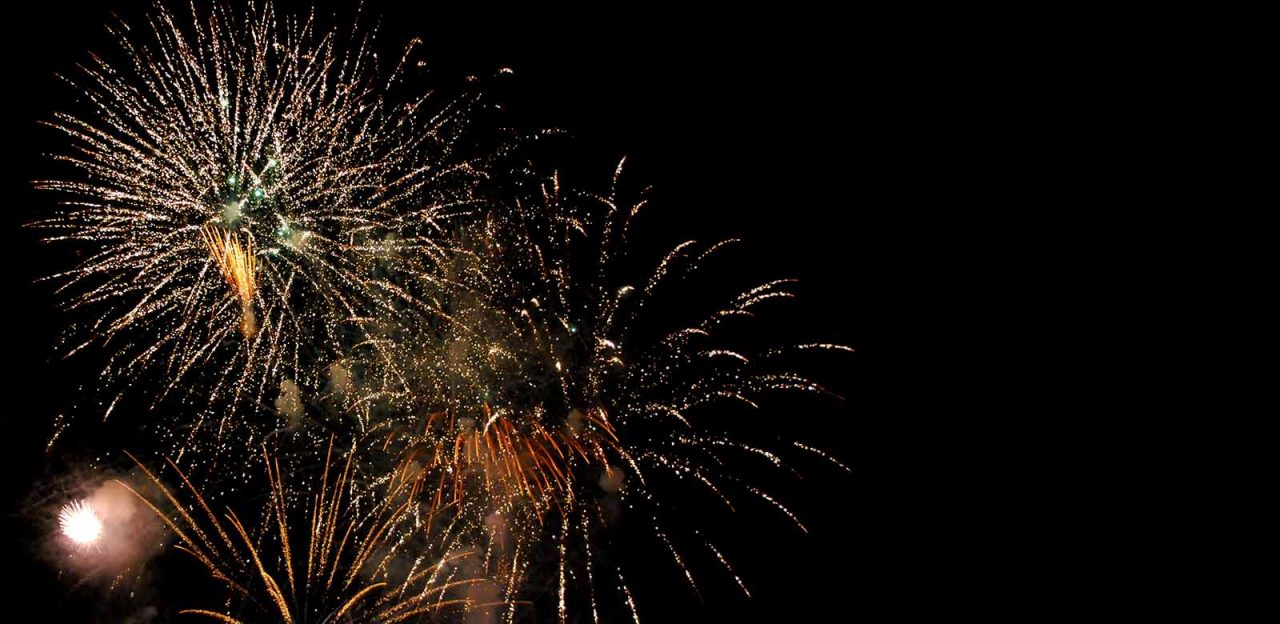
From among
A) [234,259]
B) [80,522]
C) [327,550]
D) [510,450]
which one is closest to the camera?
[234,259]

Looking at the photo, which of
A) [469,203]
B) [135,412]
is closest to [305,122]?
[469,203]

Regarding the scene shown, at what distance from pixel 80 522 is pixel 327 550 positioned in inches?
197

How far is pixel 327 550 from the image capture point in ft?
30.0

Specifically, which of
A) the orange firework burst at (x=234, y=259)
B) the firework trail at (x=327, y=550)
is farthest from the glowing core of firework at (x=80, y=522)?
the orange firework burst at (x=234, y=259)

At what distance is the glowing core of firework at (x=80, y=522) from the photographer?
10.5 meters

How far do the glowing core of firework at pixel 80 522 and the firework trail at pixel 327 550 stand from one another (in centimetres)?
80

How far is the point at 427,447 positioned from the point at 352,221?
3155mm

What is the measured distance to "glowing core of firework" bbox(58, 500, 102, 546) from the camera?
1046 centimetres

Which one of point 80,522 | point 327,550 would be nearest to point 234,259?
point 327,550

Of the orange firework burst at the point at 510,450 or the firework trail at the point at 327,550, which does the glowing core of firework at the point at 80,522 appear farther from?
the orange firework burst at the point at 510,450

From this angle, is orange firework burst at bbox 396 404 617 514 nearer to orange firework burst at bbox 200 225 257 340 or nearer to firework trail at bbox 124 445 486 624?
firework trail at bbox 124 445 486 624

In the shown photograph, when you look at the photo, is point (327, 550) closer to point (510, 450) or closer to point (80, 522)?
point (510, 450)

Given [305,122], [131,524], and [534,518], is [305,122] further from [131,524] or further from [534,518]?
[131,524]

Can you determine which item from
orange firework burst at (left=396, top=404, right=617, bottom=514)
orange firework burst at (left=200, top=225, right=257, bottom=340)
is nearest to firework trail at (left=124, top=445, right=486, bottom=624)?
orange firework burst at (left=396, top=404, right=617, bottom=514)
